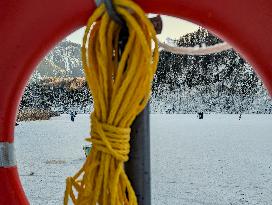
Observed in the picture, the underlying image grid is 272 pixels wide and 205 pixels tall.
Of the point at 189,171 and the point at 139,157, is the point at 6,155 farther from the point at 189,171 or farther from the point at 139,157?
the point at 189,171

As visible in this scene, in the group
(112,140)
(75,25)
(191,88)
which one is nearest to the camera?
(112,140)

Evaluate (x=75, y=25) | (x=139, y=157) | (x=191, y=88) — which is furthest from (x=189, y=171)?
(x=191, y=88)

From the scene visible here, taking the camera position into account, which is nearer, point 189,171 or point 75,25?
point 75,25

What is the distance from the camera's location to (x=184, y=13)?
2.46 feet

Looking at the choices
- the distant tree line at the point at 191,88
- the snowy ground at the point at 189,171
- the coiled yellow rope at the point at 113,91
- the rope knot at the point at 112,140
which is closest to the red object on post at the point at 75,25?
the coiled yellow rope at the point at 113,91

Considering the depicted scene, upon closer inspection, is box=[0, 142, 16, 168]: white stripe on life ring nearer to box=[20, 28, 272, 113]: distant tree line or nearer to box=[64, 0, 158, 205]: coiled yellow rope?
box=[64, 0, 158, 205]: coiled yellow rope

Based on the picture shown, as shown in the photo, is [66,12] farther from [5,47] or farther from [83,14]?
[5,47]

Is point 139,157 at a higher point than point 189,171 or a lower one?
higher

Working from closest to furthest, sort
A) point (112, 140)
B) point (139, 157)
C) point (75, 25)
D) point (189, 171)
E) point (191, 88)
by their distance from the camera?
point (112, 140) → point (75, 25) → point (139, 157) → point (189, 171) → point (191, 88)

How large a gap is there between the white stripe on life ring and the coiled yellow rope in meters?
0.30

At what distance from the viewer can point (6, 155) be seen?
3.10 feet

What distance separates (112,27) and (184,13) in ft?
0.45

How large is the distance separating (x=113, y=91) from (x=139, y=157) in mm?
268

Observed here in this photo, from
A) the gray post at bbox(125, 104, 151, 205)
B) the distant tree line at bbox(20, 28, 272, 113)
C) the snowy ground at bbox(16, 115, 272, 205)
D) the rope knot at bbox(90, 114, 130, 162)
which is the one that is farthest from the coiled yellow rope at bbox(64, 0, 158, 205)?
the distant tree line at bbox(20, 28, 272, 113)
